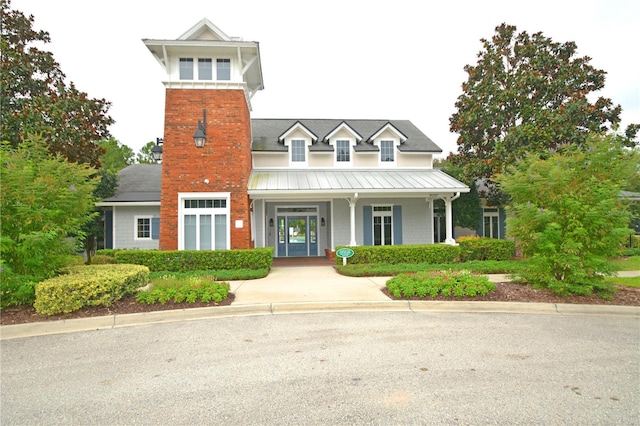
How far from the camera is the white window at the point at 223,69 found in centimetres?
1367

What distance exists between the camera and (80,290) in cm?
657

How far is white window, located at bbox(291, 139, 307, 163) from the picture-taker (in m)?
17.3

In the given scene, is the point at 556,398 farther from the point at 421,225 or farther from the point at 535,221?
the point at 421,225

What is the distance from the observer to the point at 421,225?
1720cm

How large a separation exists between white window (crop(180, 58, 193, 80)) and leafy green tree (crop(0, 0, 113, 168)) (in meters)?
5.81

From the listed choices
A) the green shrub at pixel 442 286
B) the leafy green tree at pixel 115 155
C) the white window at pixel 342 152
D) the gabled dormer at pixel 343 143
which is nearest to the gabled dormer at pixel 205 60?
the gabled dormer at pixel 343 143

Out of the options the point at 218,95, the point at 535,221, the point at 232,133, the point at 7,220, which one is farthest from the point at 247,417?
the point at 218,95

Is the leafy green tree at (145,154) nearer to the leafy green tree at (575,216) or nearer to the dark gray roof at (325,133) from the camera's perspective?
the dark gray roof at (325,133)

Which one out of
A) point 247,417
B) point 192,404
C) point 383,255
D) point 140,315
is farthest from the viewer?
point 383,255

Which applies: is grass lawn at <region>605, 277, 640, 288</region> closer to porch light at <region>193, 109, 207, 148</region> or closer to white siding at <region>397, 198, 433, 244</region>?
white siding at <region>397, 198, 433, 244</region>

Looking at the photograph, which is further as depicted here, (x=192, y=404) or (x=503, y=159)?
(x=503, y=159)

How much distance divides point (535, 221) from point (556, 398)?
5.30 meters

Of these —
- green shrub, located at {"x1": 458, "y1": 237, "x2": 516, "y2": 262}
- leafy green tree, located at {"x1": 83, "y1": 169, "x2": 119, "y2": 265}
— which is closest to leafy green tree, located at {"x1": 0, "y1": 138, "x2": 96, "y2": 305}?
leafy green tree, located at {"x1": 83, "y1": 169, "x2": 119, "y2": 265}

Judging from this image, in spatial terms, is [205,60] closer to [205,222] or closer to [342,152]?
[205,222]
